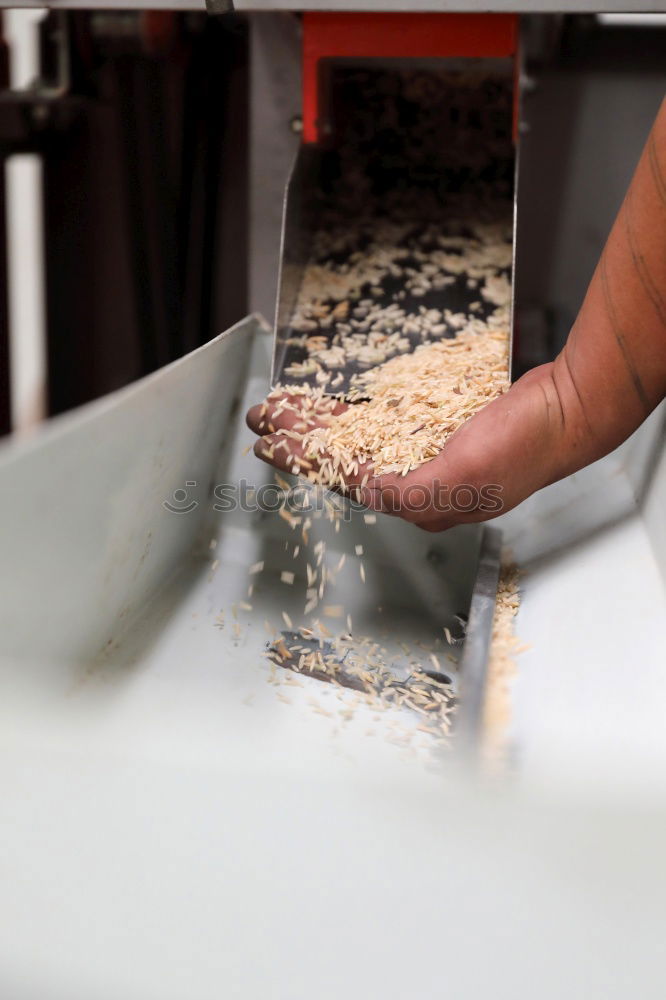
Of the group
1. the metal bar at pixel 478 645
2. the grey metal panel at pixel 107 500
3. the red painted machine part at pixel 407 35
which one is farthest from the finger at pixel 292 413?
the red painted machine part at pixel 407 35

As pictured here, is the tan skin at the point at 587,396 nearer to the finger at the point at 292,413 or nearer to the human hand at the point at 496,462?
the human hand at the point at 496,462

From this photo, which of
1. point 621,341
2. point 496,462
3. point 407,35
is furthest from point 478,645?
point 407,35

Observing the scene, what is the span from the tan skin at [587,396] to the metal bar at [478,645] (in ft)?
0.28

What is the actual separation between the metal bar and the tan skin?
0.09 meters

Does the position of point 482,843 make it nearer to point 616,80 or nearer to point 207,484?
point 207,484

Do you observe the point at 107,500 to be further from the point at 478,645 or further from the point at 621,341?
the point at 621,341

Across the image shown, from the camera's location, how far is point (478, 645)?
768 mm

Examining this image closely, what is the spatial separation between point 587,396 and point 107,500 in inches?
18.7

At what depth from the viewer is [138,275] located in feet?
5.01

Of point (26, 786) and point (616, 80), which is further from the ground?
point (616, 80)

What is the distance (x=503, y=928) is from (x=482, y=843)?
0.16ft

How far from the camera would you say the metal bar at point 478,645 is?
655 millimetres

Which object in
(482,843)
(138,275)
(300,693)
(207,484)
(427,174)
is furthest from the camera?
(138,275)

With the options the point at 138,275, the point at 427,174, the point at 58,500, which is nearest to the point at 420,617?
the point at 58,500
